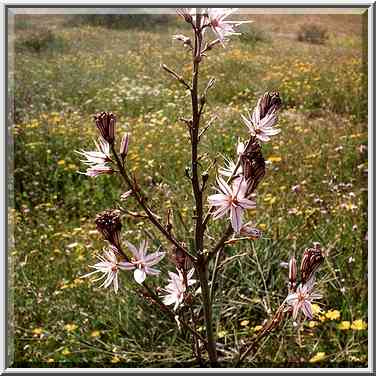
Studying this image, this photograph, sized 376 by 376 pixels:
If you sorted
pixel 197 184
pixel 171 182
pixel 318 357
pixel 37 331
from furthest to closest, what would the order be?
pixel 171 182 → pixel 37 331 → pixel 318 357 → pixel 197 184

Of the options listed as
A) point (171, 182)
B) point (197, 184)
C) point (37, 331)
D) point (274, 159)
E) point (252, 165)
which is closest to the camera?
point (252, 165)

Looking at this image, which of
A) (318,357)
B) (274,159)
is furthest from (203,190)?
(274,159)

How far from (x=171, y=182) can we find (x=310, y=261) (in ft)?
3.11

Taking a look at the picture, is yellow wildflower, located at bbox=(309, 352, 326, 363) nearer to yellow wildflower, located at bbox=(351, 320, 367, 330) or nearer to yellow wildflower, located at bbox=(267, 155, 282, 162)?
yellow wildflower, located at bbox=(351, 320, 367, 330)

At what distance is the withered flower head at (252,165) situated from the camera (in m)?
0.70

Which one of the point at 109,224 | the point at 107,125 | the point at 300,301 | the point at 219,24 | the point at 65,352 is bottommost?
the point at 65,352

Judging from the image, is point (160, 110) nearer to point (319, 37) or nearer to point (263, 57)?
point (263, 57)

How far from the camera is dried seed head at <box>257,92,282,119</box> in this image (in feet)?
2.39

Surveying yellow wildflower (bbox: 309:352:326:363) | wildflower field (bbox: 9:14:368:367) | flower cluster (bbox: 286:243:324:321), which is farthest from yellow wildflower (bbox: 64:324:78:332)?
flower cluster (bbox: 286:243:324:321)

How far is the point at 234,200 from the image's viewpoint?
28.7 inches

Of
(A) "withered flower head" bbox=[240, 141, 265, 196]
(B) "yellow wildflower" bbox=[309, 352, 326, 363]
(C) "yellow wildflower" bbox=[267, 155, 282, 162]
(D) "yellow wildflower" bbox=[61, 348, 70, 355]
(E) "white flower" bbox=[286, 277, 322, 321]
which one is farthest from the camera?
(C) "yellow wildflower" bbox=[267, 155, 282, 162]

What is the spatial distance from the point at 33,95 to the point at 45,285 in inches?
20.6

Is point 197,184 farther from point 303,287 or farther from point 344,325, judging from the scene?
point 344,325

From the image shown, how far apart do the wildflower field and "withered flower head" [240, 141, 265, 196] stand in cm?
61
